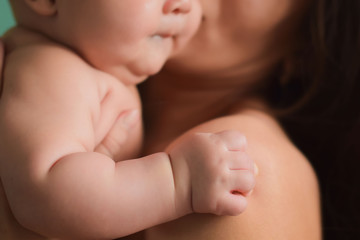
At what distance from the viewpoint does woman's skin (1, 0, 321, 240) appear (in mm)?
640

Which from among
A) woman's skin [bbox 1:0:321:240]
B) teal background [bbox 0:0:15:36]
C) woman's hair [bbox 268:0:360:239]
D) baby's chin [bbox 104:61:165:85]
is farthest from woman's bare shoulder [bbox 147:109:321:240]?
teal background [bbox 0:0:15:36]

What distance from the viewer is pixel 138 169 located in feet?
1.91

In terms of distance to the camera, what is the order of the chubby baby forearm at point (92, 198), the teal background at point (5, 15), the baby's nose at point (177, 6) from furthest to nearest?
the teal background at point (5, 15), the baby's nose at point (177, 6), the chubby baby forearm at point (92, 198)

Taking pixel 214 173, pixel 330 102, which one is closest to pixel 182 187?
pixel 214 173

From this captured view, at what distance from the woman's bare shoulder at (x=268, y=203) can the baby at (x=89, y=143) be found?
0.14 ft

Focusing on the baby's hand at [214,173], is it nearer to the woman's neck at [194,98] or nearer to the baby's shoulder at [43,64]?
the baby's shoulder at [43,64]

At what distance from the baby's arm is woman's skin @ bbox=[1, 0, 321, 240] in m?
0.06

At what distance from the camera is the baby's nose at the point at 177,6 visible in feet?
2.20

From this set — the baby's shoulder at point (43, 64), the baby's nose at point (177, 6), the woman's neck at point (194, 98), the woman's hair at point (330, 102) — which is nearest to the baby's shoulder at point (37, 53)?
the baby's shoulder at point (43, 64)

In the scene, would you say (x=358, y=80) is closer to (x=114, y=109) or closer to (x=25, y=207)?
(x=114, y=109)

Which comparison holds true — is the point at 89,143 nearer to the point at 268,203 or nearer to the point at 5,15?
the point at 268,203

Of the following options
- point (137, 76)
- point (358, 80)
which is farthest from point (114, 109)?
point (358, 80)

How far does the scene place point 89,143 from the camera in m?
0.61

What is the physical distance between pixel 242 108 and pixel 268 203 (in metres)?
0.30
